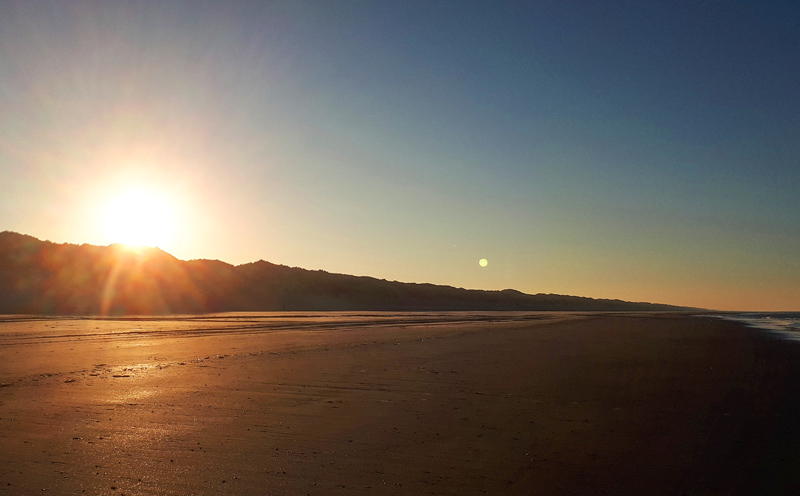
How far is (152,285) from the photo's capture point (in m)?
72.6

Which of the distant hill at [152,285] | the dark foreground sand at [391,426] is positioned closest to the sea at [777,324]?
the dark foreground sand at [391,426]

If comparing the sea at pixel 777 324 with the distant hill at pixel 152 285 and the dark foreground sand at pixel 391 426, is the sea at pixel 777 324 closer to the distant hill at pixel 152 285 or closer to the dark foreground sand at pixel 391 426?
the dark foreground sand at pixel 391 426

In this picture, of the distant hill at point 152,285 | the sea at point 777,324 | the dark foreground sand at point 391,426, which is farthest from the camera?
the distant hill at point 152,285

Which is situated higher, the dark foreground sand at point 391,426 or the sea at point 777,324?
the sea at point 777,324

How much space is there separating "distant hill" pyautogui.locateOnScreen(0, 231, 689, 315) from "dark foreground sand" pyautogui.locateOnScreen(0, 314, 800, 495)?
1968 inches

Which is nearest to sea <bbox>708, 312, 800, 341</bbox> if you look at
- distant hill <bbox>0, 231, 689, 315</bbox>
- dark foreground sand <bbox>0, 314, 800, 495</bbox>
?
dark foreground sand <bbox>0, 314, 800, 495</bbox>

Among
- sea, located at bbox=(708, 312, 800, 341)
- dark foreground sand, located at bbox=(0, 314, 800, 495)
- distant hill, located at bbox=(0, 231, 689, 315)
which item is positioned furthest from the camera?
distant hill, located at bbox=(0, 231, 689, 315)

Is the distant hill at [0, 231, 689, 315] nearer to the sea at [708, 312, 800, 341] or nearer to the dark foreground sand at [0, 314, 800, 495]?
the dark foreground sand at [0, 314, 800, 495]

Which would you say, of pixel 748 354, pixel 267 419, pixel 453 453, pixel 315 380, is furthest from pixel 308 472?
pixel 748 354

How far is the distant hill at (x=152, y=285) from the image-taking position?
60.9m

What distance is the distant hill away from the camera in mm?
60906

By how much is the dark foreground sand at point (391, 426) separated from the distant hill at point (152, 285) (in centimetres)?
5000

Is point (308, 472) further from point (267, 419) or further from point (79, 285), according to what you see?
point (79, 285)

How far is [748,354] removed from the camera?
19641 millimetres
